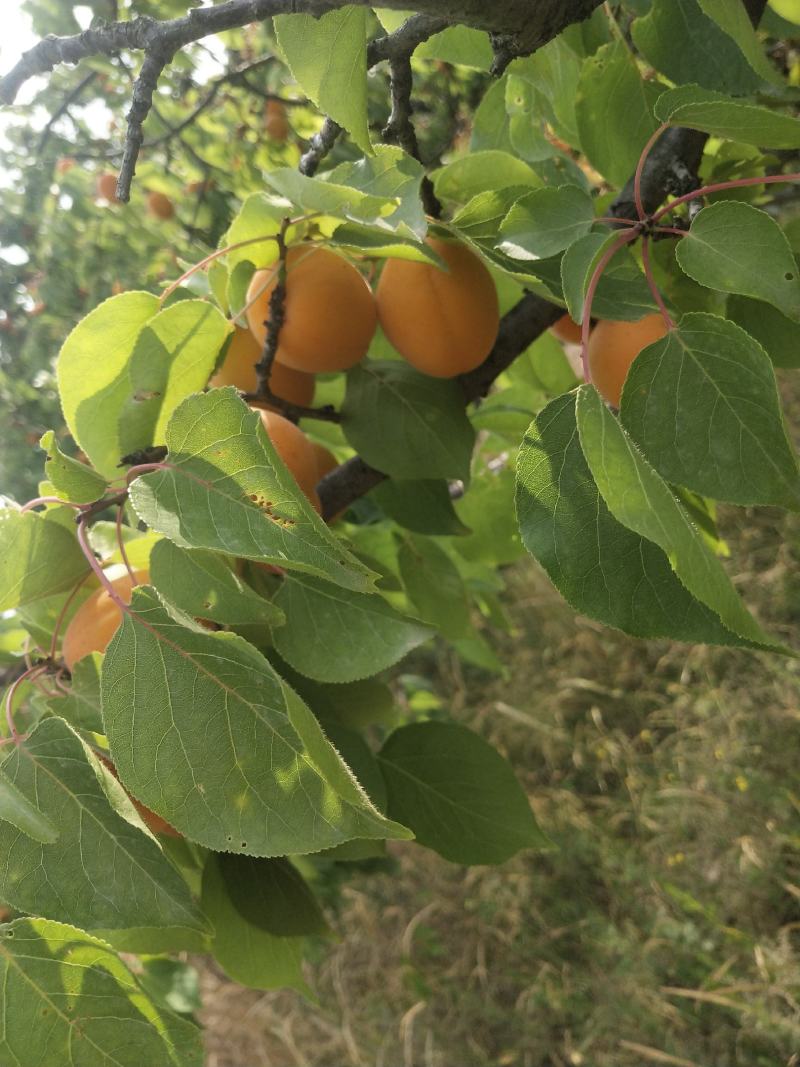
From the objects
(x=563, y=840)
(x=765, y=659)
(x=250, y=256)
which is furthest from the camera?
(x=563, y=840)

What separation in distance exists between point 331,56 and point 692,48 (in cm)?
22

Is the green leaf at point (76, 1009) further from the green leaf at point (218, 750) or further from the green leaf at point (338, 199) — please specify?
the green leaf at point (338, 199)

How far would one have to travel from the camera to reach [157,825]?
45 cm

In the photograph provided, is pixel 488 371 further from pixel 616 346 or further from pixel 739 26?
pixel 739 26

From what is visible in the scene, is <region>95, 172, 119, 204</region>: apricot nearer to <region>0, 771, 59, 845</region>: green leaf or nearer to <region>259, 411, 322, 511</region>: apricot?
<region>259, 411, 322, 511</region>: apricot

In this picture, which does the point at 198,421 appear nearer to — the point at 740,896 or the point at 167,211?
the point at 167,211

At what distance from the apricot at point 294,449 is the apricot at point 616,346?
17 cm

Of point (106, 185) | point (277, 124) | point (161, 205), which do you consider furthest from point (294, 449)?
point (106, 185)

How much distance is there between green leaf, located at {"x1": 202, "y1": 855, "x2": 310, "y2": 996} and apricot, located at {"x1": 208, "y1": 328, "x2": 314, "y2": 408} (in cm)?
30

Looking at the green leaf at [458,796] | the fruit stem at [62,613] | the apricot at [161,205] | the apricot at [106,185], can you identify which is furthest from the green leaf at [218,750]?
the apricot at [106,185]

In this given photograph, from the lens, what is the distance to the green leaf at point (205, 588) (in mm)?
389

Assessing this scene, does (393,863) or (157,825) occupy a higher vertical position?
(157,825)

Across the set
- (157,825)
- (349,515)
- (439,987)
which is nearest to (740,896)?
(439,987)

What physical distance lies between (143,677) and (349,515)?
0.48 metres
